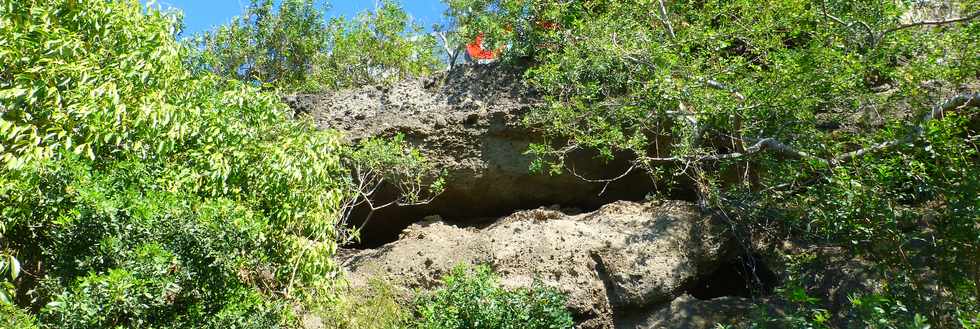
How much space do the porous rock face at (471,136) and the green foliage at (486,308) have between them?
3.46 metres

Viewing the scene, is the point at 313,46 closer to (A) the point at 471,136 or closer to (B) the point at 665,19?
(A) the point at 471,136

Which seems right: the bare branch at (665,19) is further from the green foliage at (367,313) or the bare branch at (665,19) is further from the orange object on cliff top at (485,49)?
the green foliage at (367,313)

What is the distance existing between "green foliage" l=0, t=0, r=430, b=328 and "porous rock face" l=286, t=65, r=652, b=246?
288 cm

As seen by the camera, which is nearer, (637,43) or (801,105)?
(801,105)

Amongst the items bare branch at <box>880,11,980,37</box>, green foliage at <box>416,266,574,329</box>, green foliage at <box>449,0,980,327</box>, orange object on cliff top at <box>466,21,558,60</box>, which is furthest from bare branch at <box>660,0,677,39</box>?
green foliage at <box>416,266,574,329</box>

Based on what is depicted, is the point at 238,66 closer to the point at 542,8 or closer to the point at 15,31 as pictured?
the point at 542,8

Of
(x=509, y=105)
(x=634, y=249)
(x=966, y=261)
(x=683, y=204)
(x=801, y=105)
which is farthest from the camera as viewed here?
(x=509, y=105)

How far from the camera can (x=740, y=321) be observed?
775cm

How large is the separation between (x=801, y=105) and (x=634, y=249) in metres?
2.20

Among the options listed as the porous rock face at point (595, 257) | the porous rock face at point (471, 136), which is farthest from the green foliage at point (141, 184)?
the porous rock face at point (471, 136)

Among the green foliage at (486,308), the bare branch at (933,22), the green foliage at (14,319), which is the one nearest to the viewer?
the green foliage at (14,319)

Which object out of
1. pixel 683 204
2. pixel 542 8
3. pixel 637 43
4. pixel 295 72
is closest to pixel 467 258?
pixel 683 204

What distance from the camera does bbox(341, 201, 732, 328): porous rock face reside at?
8.23 m

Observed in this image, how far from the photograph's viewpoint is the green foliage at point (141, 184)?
5336 millimetres
